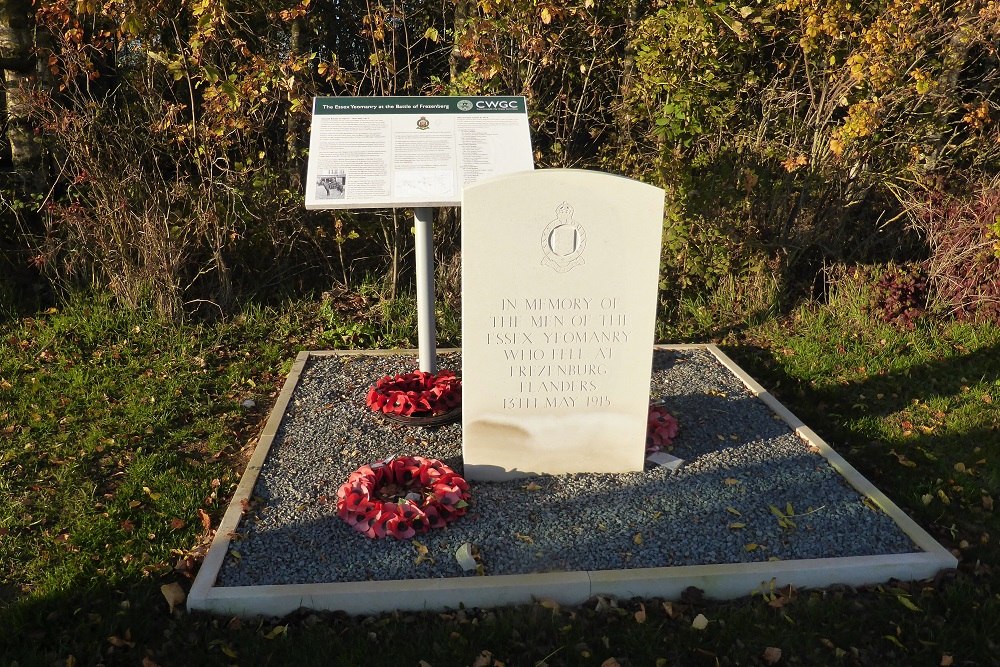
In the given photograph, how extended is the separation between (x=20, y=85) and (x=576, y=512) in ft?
17.5

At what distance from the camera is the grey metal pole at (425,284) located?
424cm

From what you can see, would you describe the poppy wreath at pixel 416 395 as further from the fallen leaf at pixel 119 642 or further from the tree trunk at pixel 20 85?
the tree trunk at pixel 20 85

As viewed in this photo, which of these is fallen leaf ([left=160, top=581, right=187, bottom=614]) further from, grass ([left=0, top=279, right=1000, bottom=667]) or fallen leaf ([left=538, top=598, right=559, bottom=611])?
fallen leaf ([left=538, top=598, right=559, bottom=611])

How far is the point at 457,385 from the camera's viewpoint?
4445mm

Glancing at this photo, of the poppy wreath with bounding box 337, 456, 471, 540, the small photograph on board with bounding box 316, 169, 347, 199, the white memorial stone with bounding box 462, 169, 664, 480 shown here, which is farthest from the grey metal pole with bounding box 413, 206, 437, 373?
the poppy wreath with bounding box 337, 456, 471, 540

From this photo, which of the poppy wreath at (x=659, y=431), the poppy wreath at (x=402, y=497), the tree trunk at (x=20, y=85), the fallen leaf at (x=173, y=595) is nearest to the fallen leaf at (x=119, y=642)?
the fallen leaf at (x=173, y=595)

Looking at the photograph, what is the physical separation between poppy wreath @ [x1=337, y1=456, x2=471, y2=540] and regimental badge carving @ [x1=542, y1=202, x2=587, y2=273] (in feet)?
3.42

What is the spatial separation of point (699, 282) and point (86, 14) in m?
4.99

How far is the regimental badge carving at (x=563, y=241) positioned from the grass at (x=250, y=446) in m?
1.40

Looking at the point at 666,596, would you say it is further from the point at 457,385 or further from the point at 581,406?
the point at 457,385

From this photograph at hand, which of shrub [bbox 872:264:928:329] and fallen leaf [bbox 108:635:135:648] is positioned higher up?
shrub [bbox 872:264:928:329]

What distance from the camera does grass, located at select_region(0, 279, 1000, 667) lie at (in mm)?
2811

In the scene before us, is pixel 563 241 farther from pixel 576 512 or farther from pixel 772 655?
pixel 772 655

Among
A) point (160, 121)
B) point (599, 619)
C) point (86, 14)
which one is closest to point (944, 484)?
point (599, 619)
